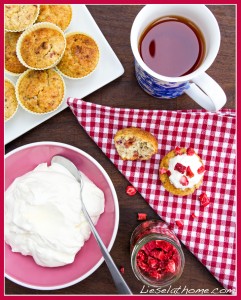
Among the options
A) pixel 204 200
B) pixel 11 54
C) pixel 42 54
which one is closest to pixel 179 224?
pixel 204 200

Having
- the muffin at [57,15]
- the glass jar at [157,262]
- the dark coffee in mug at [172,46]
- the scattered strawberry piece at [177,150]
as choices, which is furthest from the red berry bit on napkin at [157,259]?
the muffin at [57,15]

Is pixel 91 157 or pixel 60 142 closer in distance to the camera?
pixel 91 157

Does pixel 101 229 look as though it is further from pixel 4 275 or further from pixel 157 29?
pixel 157 29

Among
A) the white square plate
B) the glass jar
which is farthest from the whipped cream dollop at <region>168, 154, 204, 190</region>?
the white square plate

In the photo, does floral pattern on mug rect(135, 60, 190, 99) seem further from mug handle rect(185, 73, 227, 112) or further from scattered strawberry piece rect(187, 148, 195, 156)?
scattered strawberry piece rect(187, 148, 195, 156)

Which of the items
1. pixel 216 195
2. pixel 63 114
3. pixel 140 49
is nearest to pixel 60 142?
pixel 63 114

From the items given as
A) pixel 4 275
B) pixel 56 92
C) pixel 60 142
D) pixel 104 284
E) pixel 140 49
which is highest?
pixel 140 49
